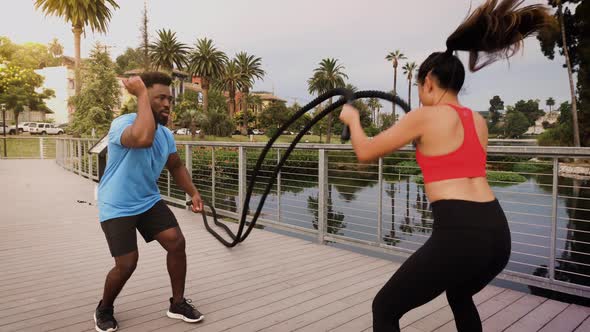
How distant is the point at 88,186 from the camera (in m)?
10.6

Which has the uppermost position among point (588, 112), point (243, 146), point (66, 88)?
point (66, 88)

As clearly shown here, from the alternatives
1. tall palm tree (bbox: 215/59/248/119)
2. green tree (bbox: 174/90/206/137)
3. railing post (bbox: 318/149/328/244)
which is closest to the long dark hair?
railing post (bbox: 318/149/328/244)

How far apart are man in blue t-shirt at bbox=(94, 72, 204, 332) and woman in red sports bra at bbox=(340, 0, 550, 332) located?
137cm

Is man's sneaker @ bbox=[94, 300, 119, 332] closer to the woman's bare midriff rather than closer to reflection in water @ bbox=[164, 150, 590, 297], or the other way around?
reflection in water @ bbox=[164, 150, 590, 297]

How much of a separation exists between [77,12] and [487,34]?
3401 centimetres

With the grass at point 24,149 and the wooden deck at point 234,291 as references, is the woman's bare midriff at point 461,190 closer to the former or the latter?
the wooden deck at point 234,291

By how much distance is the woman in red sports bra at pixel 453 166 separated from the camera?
142 cm

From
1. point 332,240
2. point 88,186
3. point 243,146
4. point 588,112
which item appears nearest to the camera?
point 332,240

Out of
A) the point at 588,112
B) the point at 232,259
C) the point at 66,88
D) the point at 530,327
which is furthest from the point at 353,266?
the point at 66,88

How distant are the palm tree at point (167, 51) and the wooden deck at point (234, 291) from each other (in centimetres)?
4745

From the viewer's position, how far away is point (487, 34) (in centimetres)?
153

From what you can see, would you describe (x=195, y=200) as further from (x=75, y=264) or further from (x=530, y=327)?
(x=530, y=327)

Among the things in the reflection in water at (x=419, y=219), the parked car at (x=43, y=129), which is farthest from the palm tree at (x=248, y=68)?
the reflection in water at (x=419, y=219)

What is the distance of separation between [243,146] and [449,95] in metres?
4.23
